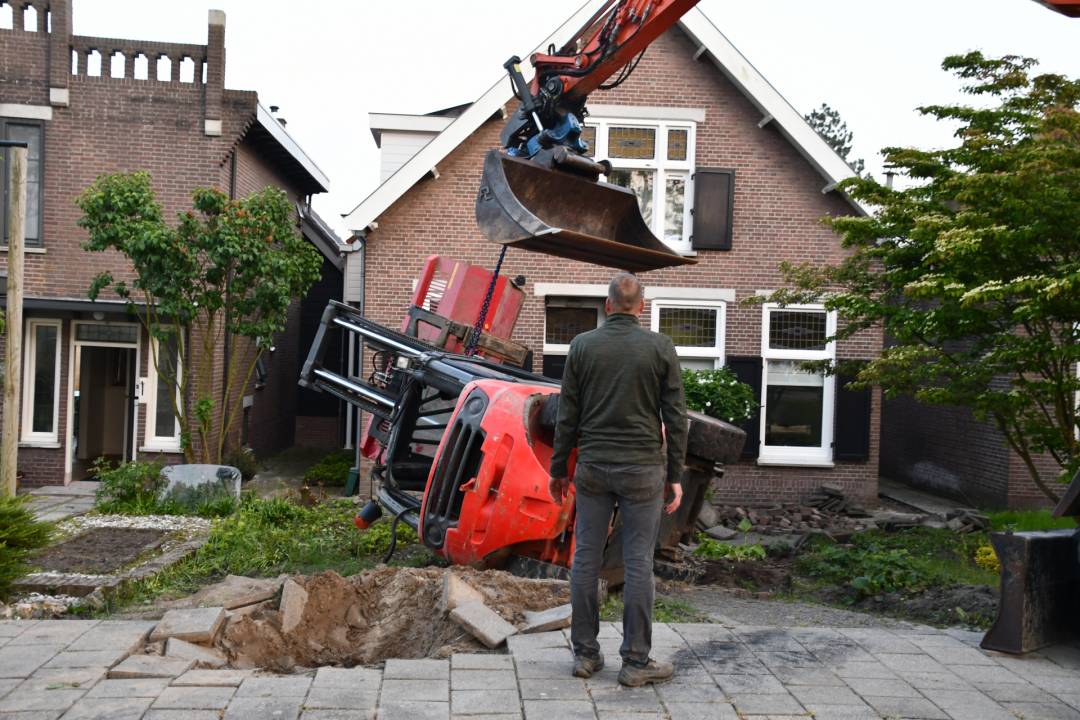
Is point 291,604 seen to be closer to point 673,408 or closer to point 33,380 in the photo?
point 673,408

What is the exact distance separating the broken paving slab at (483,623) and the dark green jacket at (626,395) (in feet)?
3.94

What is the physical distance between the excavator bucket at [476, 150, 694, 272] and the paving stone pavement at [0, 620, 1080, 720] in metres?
2.83

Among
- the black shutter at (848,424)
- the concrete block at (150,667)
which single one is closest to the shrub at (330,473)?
the black shutter at (848,424)

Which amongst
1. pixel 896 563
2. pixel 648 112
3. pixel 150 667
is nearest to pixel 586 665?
pixel 150 667

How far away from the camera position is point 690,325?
51.7ft

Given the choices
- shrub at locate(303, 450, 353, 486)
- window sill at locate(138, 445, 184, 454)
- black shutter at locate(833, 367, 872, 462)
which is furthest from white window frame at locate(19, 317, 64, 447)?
black shutter at locate(833, 367, 872, 462)

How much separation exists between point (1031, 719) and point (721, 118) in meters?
12.3

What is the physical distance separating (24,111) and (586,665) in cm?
1381

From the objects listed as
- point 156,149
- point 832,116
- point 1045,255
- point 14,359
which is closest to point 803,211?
point 1045,255

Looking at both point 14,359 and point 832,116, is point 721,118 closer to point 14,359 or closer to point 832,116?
point 14,359

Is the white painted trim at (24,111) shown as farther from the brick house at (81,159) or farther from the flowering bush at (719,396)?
the flowering bush at (719,396)

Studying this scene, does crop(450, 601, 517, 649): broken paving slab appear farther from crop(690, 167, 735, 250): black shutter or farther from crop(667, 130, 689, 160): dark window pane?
crop(667, 130, 689, 160): dark window pane

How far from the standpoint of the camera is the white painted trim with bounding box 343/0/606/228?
14805 mm

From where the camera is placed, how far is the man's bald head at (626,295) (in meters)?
4.98
